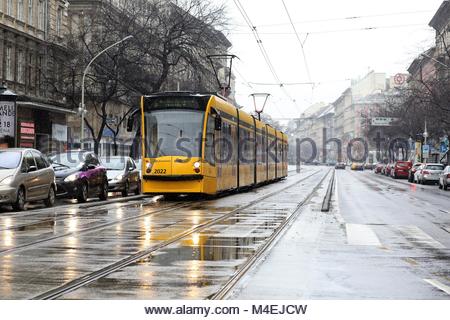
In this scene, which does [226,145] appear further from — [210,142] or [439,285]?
[439,285]

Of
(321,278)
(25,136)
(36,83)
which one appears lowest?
(321,278)

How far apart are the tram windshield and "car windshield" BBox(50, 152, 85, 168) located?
315cm

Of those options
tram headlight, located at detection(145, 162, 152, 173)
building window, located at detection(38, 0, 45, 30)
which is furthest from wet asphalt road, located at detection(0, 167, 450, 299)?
building window, located at detection(38, 0, 45, 30)

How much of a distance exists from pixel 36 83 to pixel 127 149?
957 inches

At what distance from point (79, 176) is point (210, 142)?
423 centimetres

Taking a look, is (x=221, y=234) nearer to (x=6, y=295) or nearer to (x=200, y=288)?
(x=200, y=288)

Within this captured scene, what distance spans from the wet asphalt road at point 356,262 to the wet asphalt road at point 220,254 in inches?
0.6

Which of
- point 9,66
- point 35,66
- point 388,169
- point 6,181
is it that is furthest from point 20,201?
point 388,169

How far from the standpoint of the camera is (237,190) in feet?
101

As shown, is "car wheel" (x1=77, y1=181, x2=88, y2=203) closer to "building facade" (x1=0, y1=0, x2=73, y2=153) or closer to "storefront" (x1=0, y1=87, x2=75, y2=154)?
"storefront" (x1=0, y1=87, x2=75, y2=154)

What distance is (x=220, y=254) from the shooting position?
35.5ft

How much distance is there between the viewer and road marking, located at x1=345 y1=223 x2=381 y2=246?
41.4ft
